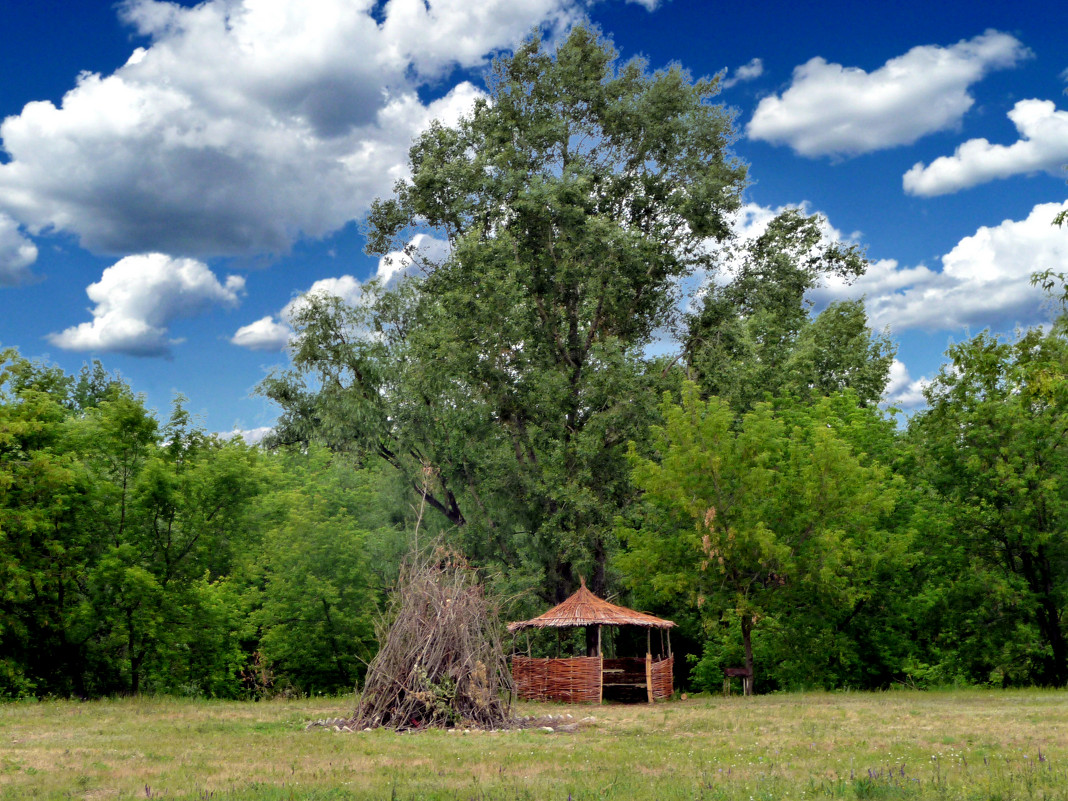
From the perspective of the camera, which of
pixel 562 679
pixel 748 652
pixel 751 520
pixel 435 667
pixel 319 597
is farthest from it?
pixel 319 597

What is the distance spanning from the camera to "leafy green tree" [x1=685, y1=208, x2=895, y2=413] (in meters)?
30.4

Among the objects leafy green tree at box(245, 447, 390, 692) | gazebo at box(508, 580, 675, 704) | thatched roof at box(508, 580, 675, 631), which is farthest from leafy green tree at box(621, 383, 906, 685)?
leafy green tree at box(245, 447, 390, 692)

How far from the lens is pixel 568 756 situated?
1255 cm

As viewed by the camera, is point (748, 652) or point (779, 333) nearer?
point (748, 652)

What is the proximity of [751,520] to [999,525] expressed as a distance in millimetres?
8297

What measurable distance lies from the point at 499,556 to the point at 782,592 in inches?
372

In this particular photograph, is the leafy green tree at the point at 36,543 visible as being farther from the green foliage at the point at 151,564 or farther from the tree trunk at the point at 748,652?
the tree trunk at the point at 748,652

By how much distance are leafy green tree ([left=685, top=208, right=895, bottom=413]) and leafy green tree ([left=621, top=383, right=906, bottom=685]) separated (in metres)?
2.82

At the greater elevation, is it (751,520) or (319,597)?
(751,520)

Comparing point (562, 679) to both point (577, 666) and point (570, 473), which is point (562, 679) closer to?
point (577, 666)

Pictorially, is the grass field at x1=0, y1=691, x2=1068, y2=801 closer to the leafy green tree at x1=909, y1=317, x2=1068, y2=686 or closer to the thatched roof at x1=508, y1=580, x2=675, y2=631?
the thatched roof at x1=508, y1=580, x2=675, y2=631

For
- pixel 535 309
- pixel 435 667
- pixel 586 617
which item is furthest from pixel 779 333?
pixel 435 667

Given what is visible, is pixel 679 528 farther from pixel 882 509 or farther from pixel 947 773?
pixel 947 773

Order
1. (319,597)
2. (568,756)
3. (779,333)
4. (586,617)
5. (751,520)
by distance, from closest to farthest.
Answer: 1. (568,756)
2. (586,617)
3. (751,520)
4. (319,597)
5. (779,333)
